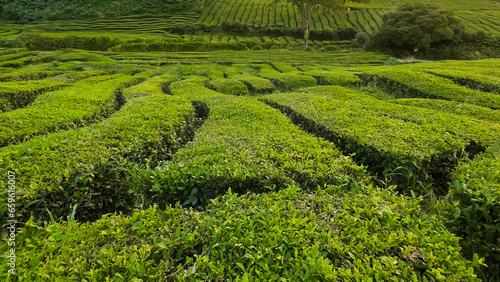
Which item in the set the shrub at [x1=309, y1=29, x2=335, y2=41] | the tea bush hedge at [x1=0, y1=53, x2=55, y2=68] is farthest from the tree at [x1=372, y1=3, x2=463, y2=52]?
the tea bush hedge at [x1=0, y1=53, x2=55, y2=68]

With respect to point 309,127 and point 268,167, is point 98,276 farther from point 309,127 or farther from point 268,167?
point 309,127

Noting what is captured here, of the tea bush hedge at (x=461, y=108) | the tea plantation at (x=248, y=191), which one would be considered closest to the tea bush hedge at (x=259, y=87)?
the tea plantation at (x=248, y=191)

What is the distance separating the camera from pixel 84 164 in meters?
4.29

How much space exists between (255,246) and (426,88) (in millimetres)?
12115

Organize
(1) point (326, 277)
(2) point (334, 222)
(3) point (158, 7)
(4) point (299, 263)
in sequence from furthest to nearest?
(3) point (158, 7), (2) point (334, 222), (4) point (299, 263), (1) point (326, 277)

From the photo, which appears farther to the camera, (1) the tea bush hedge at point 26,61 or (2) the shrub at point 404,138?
(1) the tea bush hedge at point 26,61

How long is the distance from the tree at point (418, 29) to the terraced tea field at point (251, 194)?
37.3 metres

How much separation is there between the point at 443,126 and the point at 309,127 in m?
3.43

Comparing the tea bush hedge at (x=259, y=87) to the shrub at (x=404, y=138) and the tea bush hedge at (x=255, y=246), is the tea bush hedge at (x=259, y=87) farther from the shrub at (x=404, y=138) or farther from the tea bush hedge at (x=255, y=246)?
the tea bush hedge at (x=255, y=246)

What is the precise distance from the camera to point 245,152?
16.1ft

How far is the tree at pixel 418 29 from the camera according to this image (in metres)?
35.9

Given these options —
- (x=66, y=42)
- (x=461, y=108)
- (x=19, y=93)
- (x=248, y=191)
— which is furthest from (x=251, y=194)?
(x=66, y=42)

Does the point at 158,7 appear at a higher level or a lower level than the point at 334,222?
higher

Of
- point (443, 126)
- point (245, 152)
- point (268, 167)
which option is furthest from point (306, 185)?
point (443, 126)
